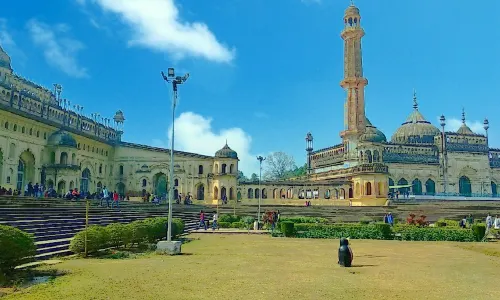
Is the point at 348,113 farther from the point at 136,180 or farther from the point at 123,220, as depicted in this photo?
the point at 123,220

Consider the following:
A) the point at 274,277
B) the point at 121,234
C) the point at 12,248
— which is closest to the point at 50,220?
the point at 121,234

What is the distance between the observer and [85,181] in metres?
47.0

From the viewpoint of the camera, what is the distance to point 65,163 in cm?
4069

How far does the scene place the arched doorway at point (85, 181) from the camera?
4641cm

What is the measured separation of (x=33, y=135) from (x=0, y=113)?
513 cm

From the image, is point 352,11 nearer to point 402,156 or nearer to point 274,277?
point 402,156

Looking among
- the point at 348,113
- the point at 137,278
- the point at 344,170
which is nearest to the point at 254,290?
the point at 137,278

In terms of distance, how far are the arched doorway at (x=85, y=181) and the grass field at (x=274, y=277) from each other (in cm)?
3379

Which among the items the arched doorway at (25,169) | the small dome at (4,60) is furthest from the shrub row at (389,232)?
the small dome at (4,60)

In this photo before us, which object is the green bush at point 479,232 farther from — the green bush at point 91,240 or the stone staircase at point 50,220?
the green bush at point 91,240

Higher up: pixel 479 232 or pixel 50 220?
pixel 50 220

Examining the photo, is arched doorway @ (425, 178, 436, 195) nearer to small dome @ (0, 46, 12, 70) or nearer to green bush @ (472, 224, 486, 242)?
green bush @ (472, 224, 486, 242)

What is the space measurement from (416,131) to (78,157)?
158 feet

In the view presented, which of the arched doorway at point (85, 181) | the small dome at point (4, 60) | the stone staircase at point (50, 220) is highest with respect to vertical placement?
the small dome at point (4, 60)
